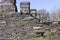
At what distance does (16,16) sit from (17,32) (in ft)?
1.94

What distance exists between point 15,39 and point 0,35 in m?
0.51

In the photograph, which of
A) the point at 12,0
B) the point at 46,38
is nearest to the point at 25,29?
the point at 46,38

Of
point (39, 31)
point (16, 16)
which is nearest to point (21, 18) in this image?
point (16, 16)

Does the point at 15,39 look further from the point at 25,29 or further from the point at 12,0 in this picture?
the point at 12,0

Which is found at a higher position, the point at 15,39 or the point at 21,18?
the point at 21,18

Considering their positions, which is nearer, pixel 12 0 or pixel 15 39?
pixel 15 39

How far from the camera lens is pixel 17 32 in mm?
7145

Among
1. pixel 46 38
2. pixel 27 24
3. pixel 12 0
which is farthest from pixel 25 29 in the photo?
pixel 12 0

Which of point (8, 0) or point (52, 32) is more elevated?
point (8, 0)

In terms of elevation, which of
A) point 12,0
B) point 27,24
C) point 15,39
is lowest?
point 15,39

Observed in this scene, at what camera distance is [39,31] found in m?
7.19

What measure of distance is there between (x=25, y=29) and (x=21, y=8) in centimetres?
113

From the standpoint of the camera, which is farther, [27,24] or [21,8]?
[21,8]

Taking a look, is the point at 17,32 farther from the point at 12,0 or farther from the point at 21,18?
the point at 12,0
